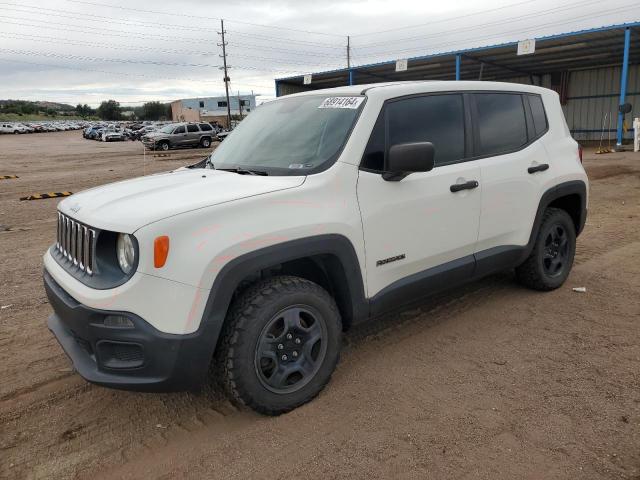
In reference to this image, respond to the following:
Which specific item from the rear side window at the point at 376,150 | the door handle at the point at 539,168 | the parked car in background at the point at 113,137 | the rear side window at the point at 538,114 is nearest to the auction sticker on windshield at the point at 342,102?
the rear side window at the point at 376,150

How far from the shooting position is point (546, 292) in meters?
4.75

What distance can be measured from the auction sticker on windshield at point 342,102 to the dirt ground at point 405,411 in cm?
173

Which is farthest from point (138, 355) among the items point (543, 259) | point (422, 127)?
point (543, 259)

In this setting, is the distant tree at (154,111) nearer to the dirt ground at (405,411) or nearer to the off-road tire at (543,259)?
the off-road tire at (543,259)

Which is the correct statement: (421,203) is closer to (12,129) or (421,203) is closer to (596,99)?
(596,99)

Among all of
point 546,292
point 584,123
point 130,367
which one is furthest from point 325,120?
point 584,123

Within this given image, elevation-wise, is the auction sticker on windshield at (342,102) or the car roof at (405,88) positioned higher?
the car roof at (405,88)

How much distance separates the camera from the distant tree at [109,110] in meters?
135

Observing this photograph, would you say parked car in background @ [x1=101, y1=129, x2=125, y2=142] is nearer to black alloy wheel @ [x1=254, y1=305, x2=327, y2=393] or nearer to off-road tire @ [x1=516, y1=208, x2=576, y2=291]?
off-road tire @ [x1=516, y1=208, x2=576, y2=291]

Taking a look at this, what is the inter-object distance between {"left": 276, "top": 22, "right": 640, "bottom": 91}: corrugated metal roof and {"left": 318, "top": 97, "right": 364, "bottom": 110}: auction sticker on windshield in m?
20.7

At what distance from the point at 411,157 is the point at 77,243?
78.1 inches

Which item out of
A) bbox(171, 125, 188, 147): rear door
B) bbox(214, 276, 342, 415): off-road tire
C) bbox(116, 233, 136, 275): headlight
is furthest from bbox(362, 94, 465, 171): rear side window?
bbox(171, 125, 188, 147): rear door

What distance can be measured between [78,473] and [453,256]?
8.74 feet

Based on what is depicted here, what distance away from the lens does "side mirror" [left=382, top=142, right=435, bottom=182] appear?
3023 millimetres
